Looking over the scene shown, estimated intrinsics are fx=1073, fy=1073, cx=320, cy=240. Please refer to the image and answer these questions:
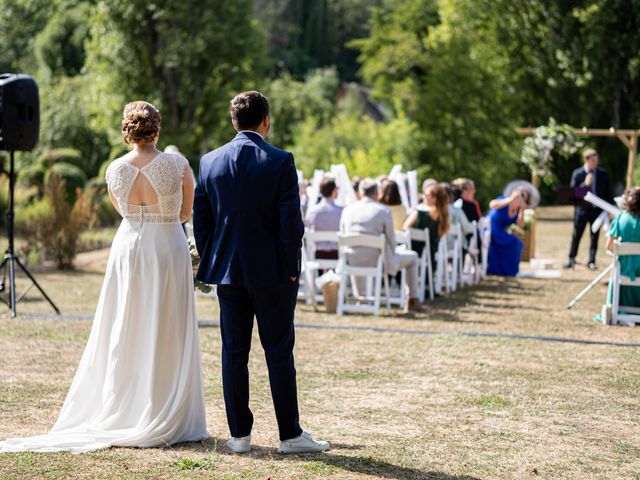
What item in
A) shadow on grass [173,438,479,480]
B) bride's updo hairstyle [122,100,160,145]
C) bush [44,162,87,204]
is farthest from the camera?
bush [44,162,87,204]

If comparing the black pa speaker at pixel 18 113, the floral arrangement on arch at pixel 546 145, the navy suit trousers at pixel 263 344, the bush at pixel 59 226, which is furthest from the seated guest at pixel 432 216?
the navy suit trousers at pixel 263 344

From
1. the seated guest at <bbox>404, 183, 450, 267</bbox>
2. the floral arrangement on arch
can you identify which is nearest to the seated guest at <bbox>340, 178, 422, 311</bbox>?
the seated guest at <bbox>404, 183, 450, 267</bbox>

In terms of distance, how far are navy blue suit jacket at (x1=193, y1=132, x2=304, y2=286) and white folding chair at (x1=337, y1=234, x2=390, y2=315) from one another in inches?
247

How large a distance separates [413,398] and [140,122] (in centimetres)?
300

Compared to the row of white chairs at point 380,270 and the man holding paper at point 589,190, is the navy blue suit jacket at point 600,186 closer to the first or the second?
the man holding paper at point 589,190

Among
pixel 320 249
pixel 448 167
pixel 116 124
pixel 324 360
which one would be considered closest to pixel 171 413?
pixel 324 360

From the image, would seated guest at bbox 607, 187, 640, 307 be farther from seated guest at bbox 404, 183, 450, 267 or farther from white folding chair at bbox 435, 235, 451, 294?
white folding chair at bbox 435, 235, 451, 294

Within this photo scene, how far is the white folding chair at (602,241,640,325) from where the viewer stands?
11641 mm

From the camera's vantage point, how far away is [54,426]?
6.32 meters

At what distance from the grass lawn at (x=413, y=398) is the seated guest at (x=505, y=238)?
3572mm

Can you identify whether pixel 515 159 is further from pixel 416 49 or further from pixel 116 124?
pixel 116 124

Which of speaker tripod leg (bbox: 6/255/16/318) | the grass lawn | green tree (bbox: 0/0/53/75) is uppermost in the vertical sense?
green tree (bbox: 0/0/53/75)

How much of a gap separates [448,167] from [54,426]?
33.1m

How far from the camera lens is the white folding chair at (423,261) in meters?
13.8
